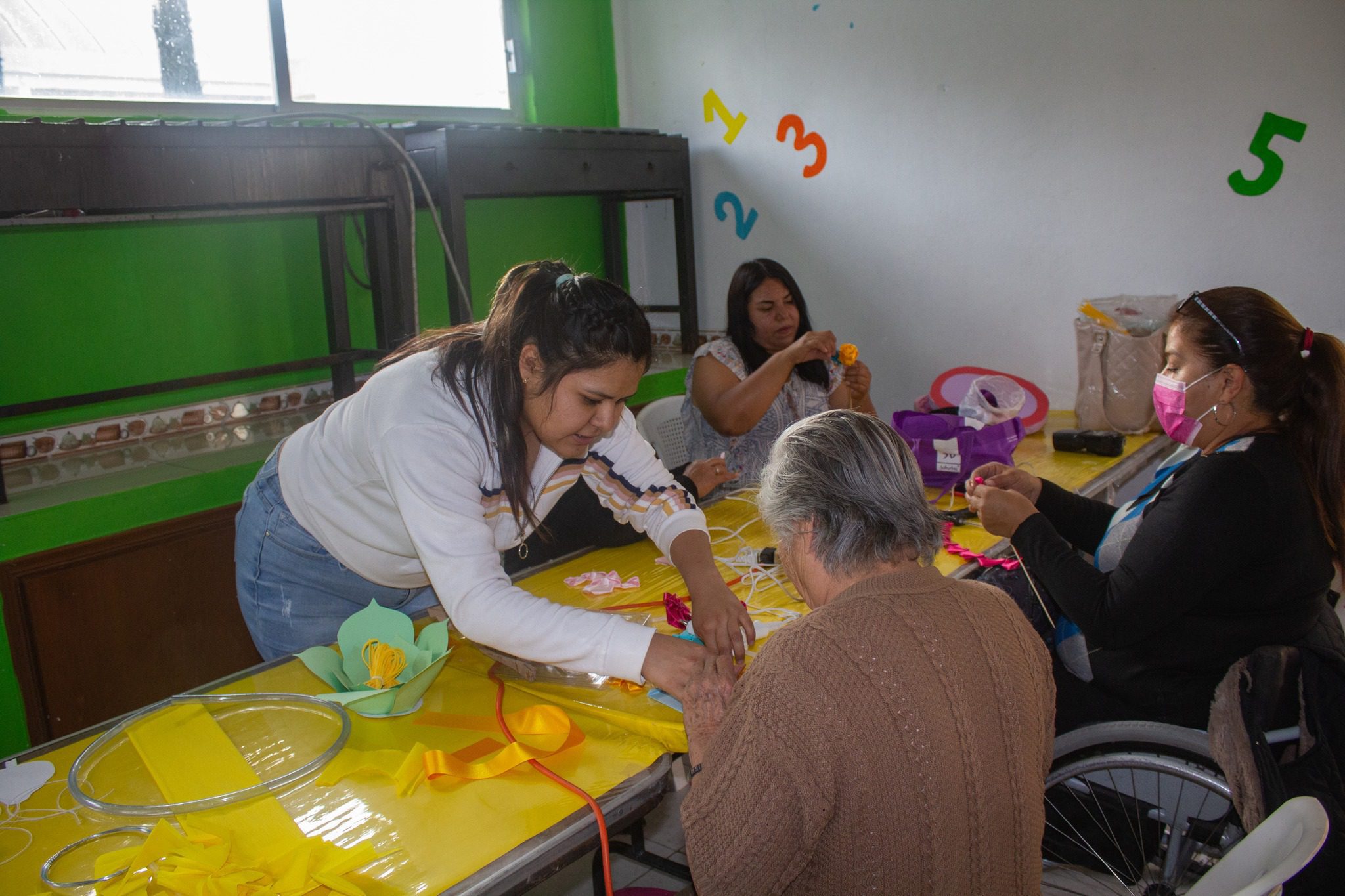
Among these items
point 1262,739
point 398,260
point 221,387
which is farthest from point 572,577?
point 221,387

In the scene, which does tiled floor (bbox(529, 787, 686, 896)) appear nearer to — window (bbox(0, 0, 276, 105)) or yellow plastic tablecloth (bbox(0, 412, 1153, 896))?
yellow plastic tablecloth (bbox(0, 412, 1153, 896))

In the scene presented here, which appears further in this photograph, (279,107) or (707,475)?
(279,107)

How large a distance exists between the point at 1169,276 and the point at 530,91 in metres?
2.67

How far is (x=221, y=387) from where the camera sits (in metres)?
3.37

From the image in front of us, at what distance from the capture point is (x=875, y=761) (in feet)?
3.33

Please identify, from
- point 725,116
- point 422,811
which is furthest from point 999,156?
point 422,811

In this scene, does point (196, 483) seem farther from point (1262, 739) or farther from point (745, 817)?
point (1262, 739)

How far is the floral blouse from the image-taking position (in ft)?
9.62

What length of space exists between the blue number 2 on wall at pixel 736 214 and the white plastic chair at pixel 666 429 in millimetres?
1134

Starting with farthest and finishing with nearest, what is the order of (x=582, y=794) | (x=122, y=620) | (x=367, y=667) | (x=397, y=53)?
(x=397, y=53)
(x=122, y=620)
(x=367, y=667)
(x=582, y=794)

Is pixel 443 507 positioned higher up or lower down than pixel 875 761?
higher up

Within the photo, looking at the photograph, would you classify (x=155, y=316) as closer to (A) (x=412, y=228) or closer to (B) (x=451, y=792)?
(A) (x=412, y=228)

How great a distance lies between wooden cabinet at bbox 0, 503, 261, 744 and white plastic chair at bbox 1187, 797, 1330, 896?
2503mm

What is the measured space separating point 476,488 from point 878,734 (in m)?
0.72
